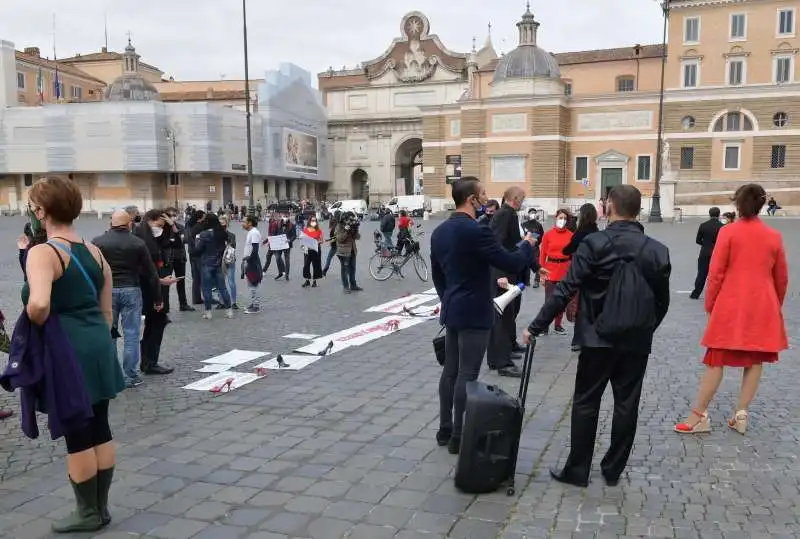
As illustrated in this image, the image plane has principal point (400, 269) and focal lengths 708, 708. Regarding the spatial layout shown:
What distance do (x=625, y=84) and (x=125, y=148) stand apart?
42.1 meters

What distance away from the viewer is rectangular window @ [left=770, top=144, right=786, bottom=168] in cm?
4903

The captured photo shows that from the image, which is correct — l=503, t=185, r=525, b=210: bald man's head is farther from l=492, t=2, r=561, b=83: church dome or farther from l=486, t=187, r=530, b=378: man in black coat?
l=492, t=2, r=561, b=83: church dome

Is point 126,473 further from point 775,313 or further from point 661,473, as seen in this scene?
point 775,313

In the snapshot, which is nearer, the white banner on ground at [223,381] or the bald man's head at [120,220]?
the bald man's head at [120,220]

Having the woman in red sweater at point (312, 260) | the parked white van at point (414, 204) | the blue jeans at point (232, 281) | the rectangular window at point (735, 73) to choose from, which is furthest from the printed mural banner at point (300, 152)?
the blue jeans at point (232, 281)

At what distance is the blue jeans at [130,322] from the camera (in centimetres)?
699

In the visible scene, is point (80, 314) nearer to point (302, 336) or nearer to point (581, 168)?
point (302, 336)

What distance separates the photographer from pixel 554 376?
731 centimetres

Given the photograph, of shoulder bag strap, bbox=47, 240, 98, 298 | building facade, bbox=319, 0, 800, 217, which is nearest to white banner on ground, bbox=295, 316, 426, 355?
shoulder bag strap, bbox=47, 240, 98, 298

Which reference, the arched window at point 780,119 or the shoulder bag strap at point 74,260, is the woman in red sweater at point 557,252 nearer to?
the shoulder bag strap at point 74,260

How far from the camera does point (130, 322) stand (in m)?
7.06

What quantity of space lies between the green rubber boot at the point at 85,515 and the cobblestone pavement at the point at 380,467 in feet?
0.42

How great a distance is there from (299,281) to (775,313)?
1185 cm

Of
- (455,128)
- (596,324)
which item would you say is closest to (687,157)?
(455,128)
